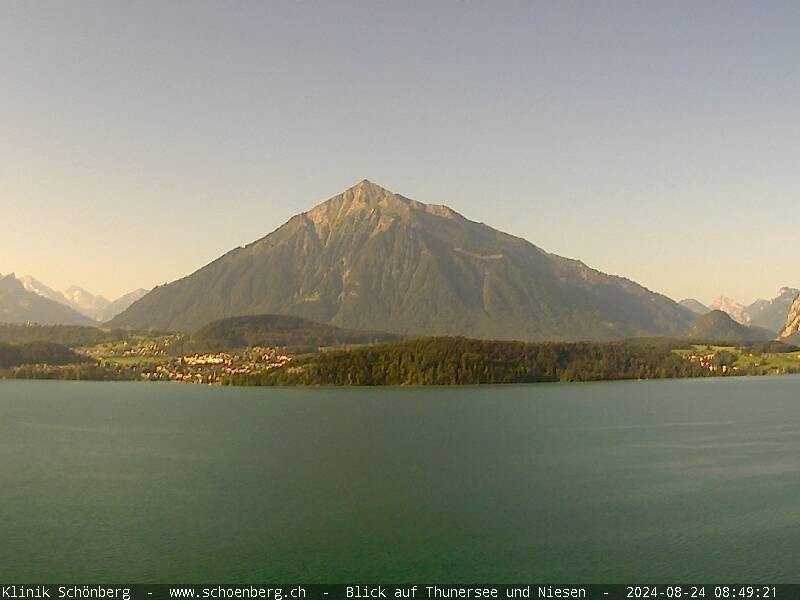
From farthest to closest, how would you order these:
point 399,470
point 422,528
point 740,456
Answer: point 740,456, point 399,470, point 422,528

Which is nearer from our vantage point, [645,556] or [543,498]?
[645,556]

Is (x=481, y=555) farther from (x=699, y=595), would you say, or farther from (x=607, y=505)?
(x=607, y=505)

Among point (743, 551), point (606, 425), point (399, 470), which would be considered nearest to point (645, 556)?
point (743, 551)

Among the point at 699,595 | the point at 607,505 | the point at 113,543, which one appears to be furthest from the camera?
the point at 607,505

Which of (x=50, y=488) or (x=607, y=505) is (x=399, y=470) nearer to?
(x=607, y=505)

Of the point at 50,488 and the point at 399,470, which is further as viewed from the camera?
the point at 399,470

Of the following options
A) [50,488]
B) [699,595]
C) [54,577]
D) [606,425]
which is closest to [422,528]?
[699,595]
